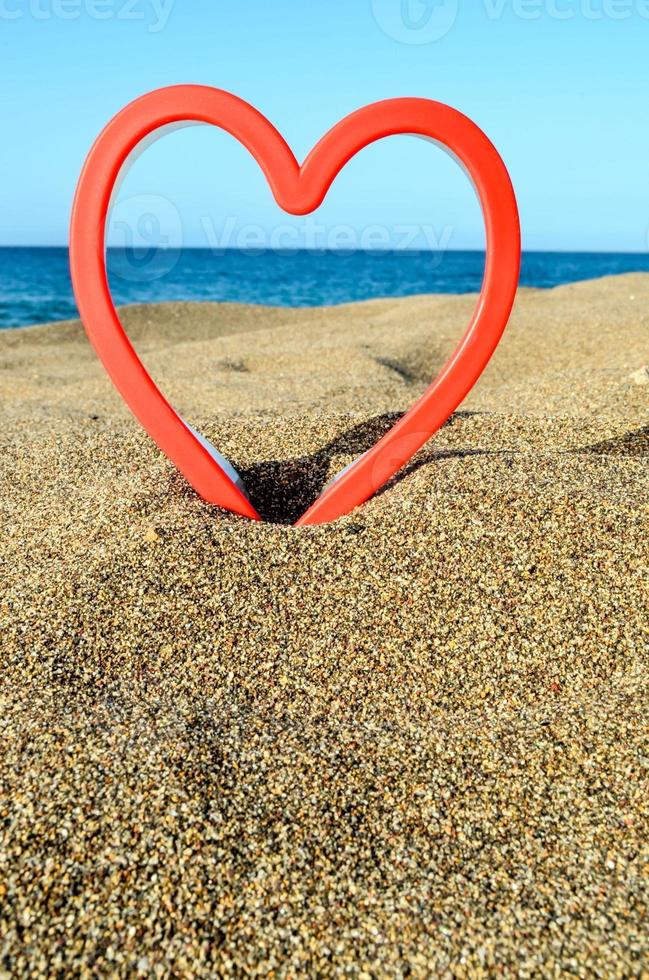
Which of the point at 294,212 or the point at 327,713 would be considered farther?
the point at 294,212

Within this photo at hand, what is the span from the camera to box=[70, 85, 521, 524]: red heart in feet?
10.0

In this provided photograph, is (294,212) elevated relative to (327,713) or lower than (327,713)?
elevated

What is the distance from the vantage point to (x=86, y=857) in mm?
1957

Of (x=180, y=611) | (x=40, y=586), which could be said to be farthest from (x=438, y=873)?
(x=40, y=586)

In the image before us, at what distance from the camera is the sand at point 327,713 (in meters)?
1.84

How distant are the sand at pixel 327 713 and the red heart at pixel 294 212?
151 millimetres

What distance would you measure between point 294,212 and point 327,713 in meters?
1.74

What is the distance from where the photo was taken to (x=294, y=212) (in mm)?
3090

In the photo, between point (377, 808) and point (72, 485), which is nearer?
point (377, 808)

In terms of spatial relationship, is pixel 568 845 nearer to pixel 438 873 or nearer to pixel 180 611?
pixel 438 873

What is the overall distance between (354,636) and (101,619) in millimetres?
840

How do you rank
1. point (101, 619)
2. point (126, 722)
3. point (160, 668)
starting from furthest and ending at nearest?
1. point (101, 619)
2. point (160, 668)
3. point (126, 722)

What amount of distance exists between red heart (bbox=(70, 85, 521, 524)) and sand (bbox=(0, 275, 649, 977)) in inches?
5.9

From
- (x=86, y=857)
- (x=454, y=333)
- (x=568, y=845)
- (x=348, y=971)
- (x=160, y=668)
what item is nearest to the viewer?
(x=348, y=971)
